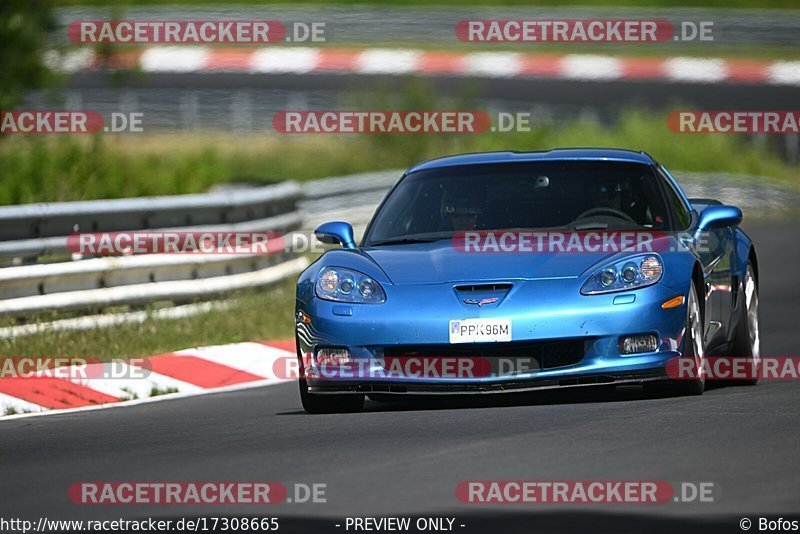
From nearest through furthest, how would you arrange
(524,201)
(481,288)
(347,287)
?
(481,288) < (347,287) < (524,201)

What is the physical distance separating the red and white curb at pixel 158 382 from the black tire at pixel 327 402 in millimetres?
1682

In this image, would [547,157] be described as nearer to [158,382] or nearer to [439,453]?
[158,382]

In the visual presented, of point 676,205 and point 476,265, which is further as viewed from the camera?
point 676,205

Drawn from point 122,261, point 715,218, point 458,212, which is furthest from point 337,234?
point 122,261

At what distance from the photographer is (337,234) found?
10.1 meters

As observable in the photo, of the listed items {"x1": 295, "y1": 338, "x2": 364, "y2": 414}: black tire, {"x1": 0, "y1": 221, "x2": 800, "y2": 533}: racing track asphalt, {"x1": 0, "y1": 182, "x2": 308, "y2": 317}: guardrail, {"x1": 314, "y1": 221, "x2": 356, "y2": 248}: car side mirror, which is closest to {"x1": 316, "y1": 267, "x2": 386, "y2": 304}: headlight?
{"x1": 295, "y1": 338, "x2": 364, "y2": 414}: black tire

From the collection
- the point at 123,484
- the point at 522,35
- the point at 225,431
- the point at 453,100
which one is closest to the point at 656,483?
the point at 123,484

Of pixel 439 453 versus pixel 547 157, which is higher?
pixel 547 157

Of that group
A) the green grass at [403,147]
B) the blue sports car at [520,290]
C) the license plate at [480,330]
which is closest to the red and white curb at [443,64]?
the green grass at [403,147]

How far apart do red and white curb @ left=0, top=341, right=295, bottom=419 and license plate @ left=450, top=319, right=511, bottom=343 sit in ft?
8.74

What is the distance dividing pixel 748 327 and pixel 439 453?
3.84 meters

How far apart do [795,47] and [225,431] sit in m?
27.6

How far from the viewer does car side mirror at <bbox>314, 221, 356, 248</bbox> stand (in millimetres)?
10070

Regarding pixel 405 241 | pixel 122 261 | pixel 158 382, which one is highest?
pixel 122 261
